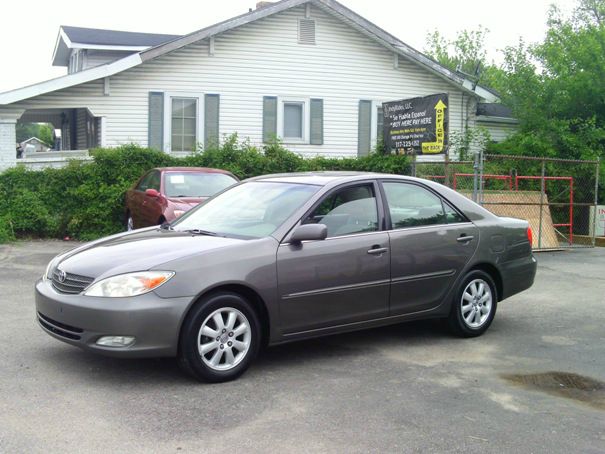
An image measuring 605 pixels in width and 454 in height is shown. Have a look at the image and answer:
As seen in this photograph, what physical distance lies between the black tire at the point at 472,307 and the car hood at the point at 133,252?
8.01 ft

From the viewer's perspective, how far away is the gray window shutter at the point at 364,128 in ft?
68.4

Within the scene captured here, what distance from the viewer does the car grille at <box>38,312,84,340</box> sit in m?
5.21

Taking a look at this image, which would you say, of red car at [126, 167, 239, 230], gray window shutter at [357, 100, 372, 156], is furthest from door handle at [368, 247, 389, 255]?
gray window shutter at [357, 100, 372, 156]

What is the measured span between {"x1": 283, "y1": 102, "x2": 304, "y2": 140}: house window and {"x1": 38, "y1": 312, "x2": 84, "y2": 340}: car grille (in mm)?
15023

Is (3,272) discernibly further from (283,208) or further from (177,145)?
(177,145)

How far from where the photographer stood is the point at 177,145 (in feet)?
62.5

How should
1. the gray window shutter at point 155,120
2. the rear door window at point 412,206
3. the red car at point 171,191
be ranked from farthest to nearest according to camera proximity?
the gray window shutter at point 155,120
the red car at point 171,191
the rear door window at point 412,206

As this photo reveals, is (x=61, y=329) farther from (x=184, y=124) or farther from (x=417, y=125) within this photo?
(x=184, y=124)

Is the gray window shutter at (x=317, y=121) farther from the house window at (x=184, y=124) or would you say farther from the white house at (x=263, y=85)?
the house window at (x=184, y=124)

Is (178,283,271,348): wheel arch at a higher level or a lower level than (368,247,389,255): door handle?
lower

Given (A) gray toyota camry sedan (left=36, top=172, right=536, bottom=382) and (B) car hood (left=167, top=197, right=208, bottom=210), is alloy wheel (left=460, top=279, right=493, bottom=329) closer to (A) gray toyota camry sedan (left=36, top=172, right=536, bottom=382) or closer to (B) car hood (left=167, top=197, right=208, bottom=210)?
(A) gray toyota camry sedan (left=36, top=172, right=536, bottom=382)

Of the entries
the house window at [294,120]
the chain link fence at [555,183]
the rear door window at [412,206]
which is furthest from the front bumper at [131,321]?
the house window at [294,120]

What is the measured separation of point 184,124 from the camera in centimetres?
1905

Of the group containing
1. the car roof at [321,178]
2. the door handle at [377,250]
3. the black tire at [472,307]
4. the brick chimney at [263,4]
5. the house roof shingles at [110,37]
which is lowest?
the black tire at [472,307]
